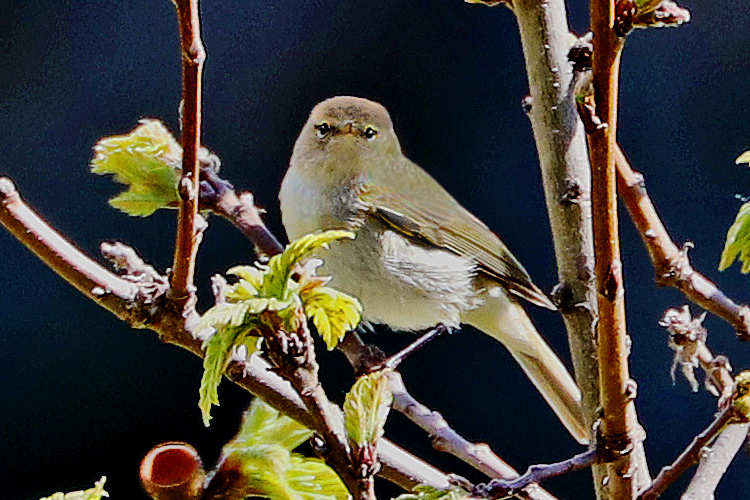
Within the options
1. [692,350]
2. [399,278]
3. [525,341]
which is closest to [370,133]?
[399,278]

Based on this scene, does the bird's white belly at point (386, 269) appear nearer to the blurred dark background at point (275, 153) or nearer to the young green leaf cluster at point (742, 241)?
the blurred dark background at point (275, 153)

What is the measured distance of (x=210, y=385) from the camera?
0.26m

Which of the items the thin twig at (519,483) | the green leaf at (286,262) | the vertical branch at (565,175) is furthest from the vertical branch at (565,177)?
the green leaf at (286,262)

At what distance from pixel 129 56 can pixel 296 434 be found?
501 mm

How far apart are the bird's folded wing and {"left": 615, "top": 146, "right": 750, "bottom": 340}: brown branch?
0.22 metres

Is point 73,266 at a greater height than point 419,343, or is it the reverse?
Answer: point 73,266

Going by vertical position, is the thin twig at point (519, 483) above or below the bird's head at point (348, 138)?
below

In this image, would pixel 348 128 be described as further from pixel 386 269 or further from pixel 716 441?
pixel 716 441

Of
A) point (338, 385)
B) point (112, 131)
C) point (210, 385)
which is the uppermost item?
point (112, 131)

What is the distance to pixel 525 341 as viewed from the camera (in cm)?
75

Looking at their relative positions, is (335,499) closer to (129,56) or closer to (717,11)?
(129,56)

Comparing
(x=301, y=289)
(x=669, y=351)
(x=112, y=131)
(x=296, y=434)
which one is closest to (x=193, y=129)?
(x=301, y=289)

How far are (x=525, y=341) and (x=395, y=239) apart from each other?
161mm

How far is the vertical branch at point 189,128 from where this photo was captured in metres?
0.28
